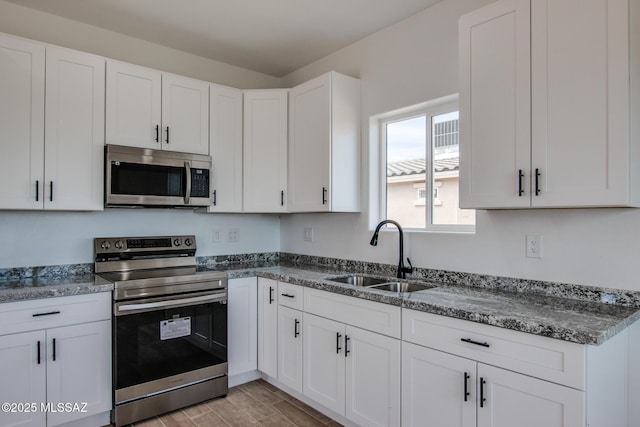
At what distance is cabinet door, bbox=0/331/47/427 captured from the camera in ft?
6.88

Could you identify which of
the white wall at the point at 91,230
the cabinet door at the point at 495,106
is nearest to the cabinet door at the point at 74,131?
the white wall at the point at 91,230

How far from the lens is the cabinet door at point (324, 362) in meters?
2.33

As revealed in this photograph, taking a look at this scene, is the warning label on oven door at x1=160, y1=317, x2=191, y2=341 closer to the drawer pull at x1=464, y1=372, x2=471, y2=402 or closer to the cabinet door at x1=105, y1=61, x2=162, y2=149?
the cabinet door at x1=105, y1=61, x2=162, y2=149

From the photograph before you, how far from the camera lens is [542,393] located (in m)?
1.46

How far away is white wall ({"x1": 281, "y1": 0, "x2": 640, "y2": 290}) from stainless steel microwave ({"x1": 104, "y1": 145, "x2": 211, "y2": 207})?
3.22 feet

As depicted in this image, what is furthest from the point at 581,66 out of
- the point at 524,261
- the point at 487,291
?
the point at 487,291

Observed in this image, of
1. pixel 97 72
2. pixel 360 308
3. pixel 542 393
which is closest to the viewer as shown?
pixel 542 393

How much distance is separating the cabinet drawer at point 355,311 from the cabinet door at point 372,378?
44 millimetres

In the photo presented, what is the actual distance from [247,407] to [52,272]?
1.58 m

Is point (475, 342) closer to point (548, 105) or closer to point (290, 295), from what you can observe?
point (548, 105)

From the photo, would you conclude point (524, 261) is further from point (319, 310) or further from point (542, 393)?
point (319, 310)

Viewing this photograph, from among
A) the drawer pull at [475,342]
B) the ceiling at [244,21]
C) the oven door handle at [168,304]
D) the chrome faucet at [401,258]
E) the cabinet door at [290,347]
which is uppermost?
the ceiling at [244,21]

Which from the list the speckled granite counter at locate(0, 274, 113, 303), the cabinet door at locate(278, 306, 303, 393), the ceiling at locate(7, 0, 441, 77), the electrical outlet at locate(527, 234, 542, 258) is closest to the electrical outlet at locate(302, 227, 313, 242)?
the cabinet door at locate(278, 306, 303, 393)

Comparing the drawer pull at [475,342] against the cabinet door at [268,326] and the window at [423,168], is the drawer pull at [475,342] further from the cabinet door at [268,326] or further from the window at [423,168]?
the cabinet door at [268,326]
